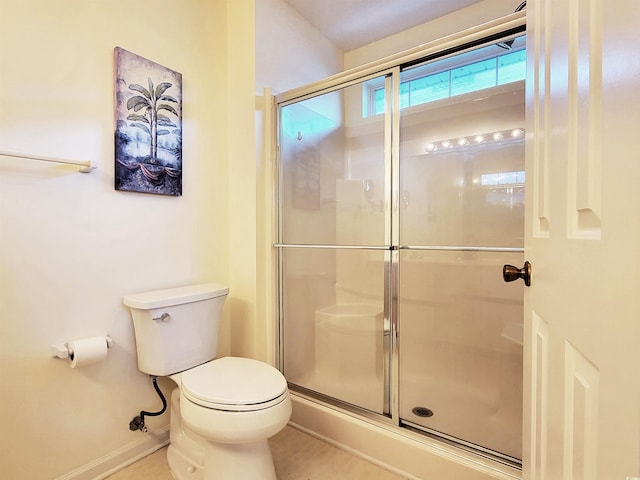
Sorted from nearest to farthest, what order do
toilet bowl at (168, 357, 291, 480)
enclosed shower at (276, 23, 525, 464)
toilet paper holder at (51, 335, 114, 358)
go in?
toilet bowl at (168, 357, 291, 480)
toilet paper holder at (51, 335, 114, 358)
enclosed shower at (276, 23, 525, 464)

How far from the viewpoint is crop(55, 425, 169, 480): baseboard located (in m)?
1.33

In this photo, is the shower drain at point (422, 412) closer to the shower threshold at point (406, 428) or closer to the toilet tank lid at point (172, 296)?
the shower threshold at point (406, 428)

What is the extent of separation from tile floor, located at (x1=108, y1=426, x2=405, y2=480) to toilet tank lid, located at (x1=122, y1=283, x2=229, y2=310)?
2.47ft

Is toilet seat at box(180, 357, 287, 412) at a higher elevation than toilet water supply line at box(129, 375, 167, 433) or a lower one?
higher

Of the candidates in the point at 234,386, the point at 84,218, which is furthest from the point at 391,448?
the point at 84,218

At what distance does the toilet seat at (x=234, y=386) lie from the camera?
114 cm

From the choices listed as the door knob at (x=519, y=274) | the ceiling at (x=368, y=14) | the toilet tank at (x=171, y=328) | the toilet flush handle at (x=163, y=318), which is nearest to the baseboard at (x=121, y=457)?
the toilet tank at (x=171, y=328)

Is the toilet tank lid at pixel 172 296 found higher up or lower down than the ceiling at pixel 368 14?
lower down

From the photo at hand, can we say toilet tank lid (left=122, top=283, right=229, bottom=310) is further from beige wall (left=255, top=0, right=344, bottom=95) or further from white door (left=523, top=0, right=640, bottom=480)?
white door (left=523, top=0, right=640, bottom=480)

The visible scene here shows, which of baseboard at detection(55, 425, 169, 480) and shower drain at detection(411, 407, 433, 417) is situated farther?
shower drain at detection(411, 407, 433, 417)

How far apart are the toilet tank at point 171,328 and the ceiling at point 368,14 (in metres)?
1.84

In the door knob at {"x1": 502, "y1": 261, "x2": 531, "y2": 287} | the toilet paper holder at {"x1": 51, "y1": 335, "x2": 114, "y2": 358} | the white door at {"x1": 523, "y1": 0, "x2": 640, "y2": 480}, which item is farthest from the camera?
the toilet paper holder at {"x1": 51, "y1": 335, "x2": 114, "y2": 358}

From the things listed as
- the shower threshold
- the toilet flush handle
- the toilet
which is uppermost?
the toilet flush handle

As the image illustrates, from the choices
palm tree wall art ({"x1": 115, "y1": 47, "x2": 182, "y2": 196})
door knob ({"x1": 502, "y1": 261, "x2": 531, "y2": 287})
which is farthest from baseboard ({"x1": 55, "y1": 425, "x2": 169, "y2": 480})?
door knob ({"x1": 502, "y1": 261, "x2": 531, "y2": 287})
